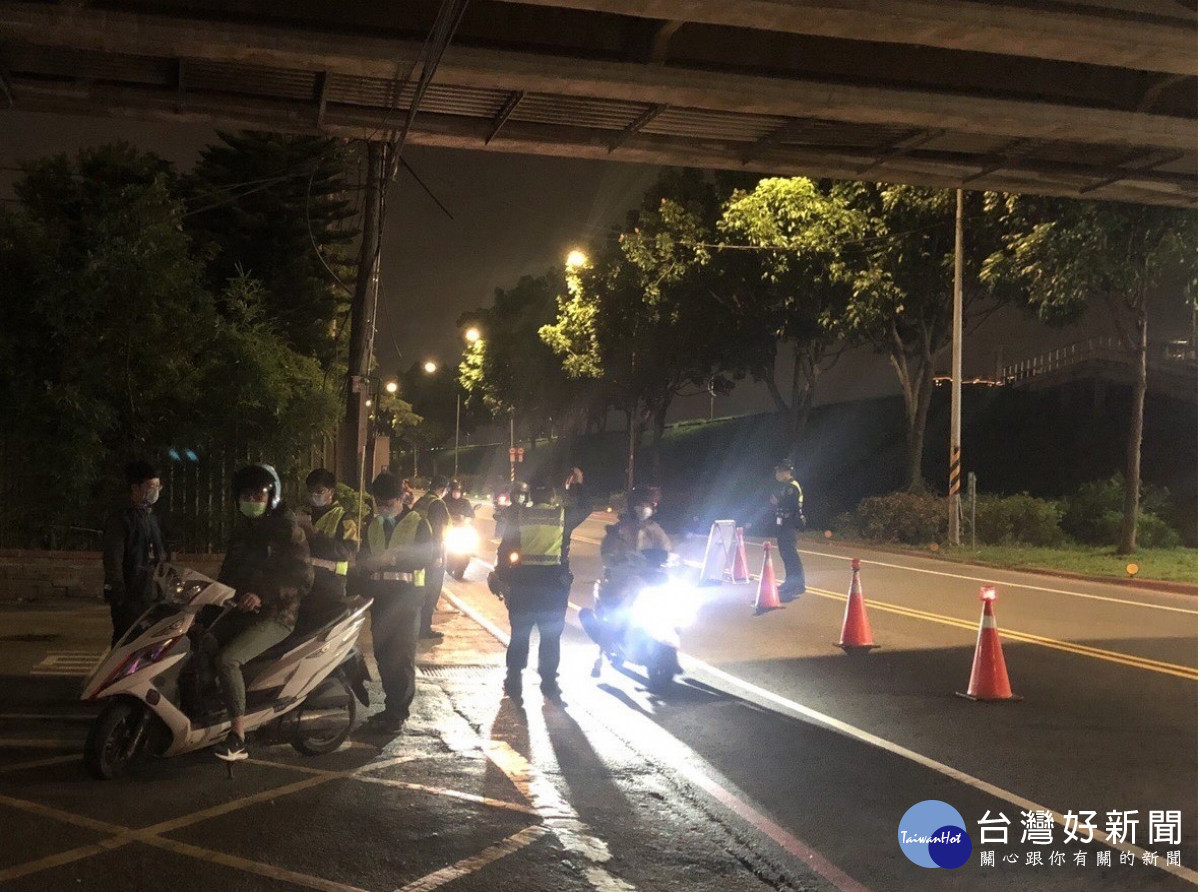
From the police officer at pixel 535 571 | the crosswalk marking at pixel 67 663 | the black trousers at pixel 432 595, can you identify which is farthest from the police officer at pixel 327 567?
the crosswalk marking at pixel 67 663

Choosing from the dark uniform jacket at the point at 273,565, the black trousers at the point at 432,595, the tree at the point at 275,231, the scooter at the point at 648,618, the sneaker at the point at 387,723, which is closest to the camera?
the dark uniform jacket at the point at 273,565

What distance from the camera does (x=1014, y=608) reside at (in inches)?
627

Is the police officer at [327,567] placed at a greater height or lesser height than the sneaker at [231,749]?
greater

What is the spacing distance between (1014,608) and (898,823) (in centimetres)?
1066

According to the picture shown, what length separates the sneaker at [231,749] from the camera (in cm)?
670

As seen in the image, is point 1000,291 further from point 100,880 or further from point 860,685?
point 100,880

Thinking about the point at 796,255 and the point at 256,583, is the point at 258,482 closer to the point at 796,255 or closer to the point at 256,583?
the point at 256,583

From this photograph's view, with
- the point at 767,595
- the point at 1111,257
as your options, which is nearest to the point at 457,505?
the point at 767,595

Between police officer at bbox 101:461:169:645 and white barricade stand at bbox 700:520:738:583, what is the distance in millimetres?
12144

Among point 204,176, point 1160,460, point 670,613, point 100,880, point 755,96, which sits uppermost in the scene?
point 204,176

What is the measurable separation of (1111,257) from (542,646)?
586 inches

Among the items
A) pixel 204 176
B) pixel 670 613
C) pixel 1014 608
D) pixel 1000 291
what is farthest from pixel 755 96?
pixel 204 176

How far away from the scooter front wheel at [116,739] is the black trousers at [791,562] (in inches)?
A: 438

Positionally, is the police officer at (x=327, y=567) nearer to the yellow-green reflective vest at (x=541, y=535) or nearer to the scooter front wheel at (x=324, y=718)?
the scooter front wheel at (x=324, y=718)
